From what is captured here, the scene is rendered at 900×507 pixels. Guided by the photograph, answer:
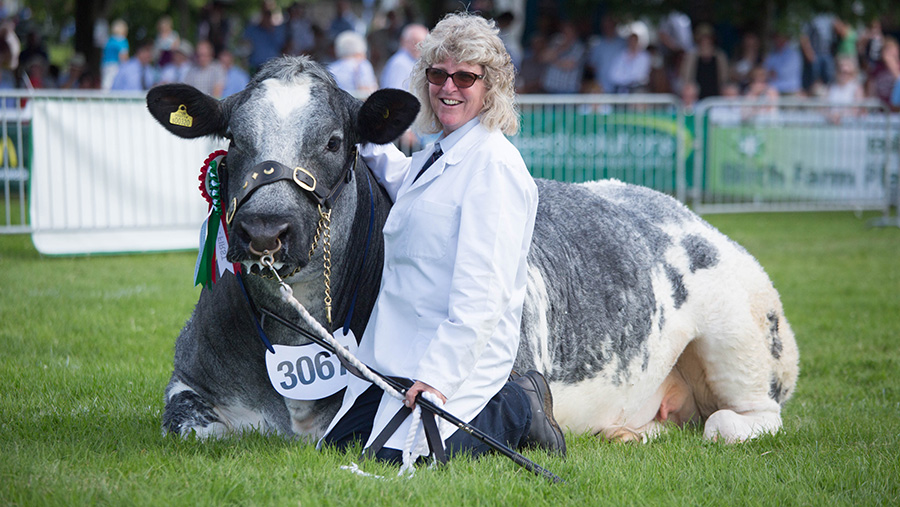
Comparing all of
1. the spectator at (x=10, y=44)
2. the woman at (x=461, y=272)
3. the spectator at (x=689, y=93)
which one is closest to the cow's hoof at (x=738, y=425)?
the woman at (x=461, y=272)

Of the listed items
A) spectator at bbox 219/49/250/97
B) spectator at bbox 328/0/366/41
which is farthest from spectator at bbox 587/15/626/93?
spectator at bbox 219/49/250/97

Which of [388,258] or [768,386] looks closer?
[388,258]

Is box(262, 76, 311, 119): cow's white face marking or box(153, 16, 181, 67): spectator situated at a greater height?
box(153, 16, 181, 67): spectator

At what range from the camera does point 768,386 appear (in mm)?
5277

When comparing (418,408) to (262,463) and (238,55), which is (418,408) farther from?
(238,55)

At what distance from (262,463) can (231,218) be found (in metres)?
0.97

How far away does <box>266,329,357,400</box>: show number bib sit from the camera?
411 centimetres

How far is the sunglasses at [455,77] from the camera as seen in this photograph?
3.97 metres

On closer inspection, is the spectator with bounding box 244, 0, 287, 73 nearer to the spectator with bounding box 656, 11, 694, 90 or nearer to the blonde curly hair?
the spectator with bounding box 656, 11, 694, 90

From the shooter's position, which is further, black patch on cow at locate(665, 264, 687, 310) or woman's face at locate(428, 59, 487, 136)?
black patch on cow at locate(665, 264, 687, 310)

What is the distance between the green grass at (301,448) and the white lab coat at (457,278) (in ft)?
1.22

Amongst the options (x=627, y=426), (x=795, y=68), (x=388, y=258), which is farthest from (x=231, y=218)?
(x=795, y=68)

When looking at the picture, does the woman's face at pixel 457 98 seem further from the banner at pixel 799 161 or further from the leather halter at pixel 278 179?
the banner at pixel 799 161

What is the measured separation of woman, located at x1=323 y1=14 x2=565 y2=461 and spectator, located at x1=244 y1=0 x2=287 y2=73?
50.5 feet
